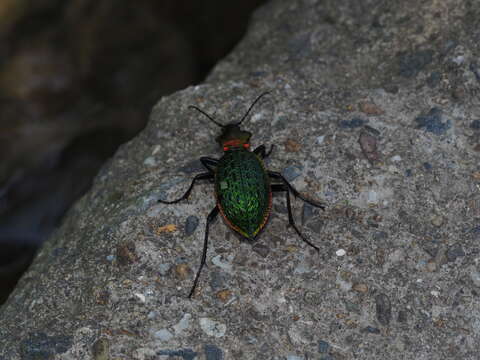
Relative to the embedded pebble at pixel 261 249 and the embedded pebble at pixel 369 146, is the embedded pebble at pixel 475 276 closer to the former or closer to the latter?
the embedded pebble at pixel 369 146

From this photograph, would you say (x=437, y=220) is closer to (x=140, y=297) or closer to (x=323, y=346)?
(x=323, y=346)

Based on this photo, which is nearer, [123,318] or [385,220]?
[123,318]

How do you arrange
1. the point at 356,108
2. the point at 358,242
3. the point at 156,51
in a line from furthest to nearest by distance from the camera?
the point at 156,51 → the point at 356,108 → the point at 358,242

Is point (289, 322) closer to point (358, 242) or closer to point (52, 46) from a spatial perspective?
point (358, 242)

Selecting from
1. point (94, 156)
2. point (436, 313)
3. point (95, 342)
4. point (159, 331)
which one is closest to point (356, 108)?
point (436, 313)

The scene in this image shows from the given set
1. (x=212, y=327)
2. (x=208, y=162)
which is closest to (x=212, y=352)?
(x=212, y=327)

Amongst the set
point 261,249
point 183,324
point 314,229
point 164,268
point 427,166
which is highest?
point 164,268

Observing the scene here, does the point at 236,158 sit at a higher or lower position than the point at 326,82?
higher
